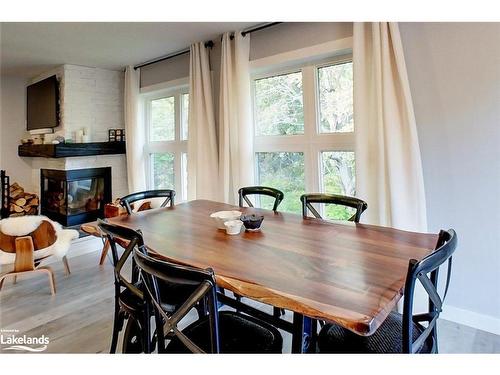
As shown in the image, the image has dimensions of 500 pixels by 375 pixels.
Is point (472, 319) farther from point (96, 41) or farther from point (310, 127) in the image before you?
point (96, 41)

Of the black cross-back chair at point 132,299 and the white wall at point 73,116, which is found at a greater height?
the white wall at point 73,116

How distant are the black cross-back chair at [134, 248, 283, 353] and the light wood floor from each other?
71 cm

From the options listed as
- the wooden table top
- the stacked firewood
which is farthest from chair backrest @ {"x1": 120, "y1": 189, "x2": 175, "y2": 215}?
the stacked firewood

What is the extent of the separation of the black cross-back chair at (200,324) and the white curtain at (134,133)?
3.12m

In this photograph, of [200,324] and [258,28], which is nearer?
[200,324]

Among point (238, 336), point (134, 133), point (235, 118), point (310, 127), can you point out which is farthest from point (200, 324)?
point (134, 133)

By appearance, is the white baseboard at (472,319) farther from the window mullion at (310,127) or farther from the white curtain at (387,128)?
the window mullion at (310,127)

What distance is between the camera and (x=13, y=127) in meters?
4.62

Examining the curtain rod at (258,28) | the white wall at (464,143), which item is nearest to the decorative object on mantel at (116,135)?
the curtain rod at (258,28)

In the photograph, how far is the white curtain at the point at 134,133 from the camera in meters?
4.09

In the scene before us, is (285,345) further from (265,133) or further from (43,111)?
(43,111)

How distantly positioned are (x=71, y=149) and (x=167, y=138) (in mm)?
1185

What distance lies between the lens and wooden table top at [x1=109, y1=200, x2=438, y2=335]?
2.92 feet

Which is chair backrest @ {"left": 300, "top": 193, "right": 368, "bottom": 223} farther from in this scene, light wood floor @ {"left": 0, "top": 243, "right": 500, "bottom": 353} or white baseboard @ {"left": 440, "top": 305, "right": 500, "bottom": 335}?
white baseboard @ {"left": 440, "top": 305, "right": 500, "bottom": 335}
